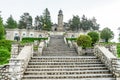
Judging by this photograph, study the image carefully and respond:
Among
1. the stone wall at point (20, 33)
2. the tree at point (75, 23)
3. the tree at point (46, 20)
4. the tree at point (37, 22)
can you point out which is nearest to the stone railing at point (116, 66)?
the stone wall at point (20, 33)

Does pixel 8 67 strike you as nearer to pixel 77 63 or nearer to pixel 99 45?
pixel 77 63

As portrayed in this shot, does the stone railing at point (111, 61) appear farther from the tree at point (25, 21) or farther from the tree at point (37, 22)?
the tree at point (25, 21)

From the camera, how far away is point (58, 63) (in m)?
13.0

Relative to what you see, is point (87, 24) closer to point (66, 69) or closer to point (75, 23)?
point (75, 23)

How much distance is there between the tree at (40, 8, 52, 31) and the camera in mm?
57031

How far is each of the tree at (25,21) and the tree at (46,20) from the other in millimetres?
5228

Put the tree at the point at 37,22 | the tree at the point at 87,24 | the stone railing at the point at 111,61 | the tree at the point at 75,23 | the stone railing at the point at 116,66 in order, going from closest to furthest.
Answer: the stone railing at the point at 116,66 < the stone railing at the point at 111,61 < the tree at the point at 75,23 < the tree at the point at 37,22 < the tree at the point at 87,24

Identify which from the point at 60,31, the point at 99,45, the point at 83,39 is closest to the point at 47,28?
the point at 60,31

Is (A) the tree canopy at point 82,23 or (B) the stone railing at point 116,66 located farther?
(A) the tree canopy at point 82,23

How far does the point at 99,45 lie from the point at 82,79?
4.70 meters

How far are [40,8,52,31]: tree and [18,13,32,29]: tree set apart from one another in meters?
5.23

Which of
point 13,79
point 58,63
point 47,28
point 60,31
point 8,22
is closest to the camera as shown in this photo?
point 13,79

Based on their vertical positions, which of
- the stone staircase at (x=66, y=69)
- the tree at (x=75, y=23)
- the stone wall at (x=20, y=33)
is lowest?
the stone staircase at (x=66, y=69)

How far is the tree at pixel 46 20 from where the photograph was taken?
57031 millimetres
